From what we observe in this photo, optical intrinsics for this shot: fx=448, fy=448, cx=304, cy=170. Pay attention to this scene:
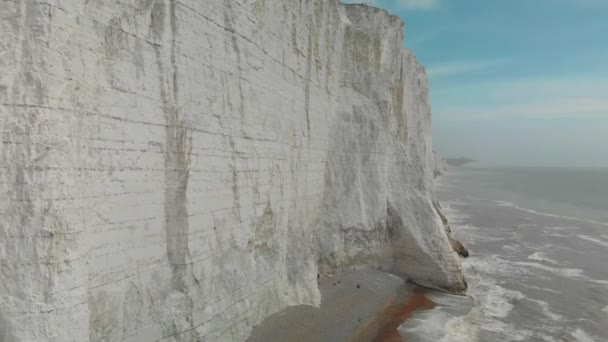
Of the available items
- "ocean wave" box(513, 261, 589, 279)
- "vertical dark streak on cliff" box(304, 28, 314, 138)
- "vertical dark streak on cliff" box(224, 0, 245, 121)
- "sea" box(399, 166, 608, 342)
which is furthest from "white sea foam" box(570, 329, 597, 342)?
"vertical dark streak on cliff" box(224, 0, 245, 121)

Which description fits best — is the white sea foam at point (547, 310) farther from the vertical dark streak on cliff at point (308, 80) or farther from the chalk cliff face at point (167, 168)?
the vertical dark streak on cliff at point (308, 80)

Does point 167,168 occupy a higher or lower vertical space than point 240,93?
lower

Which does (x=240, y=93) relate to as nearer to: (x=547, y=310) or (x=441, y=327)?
(x=441, y=327)

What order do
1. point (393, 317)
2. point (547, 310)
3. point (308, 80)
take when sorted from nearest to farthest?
point (393, 317) → point (308, 80) → point (547, 310)

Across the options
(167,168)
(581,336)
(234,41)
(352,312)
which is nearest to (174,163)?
(167,168)

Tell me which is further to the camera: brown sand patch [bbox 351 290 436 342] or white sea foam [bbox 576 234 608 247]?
white sea foam [bbox 576 234 608 247]

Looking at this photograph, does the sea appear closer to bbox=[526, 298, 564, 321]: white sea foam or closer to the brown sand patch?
bbox=[526, 298, 564, 321]: white sea foam

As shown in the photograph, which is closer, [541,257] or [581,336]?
[581,336]

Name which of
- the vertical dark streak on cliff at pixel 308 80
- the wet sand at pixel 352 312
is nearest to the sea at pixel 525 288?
the wet sand at pixel 352 312

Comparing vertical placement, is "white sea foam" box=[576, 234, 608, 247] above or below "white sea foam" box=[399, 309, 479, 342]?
below
